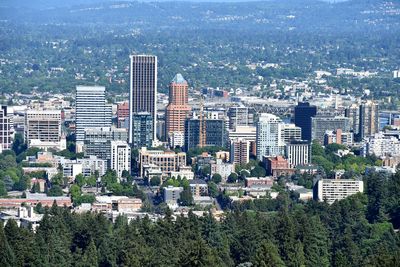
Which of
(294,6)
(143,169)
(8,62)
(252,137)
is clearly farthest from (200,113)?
(294,6)

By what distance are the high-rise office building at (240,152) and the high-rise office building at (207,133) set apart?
2.27 m

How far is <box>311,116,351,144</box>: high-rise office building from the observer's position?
49.7 meters

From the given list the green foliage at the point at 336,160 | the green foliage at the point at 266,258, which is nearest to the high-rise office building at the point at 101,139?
the green foliage at the point at 336,160

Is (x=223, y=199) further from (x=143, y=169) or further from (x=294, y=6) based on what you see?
(x=294, y=6)

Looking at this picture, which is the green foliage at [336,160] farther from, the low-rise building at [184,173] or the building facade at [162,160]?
the building facade at [162,160]

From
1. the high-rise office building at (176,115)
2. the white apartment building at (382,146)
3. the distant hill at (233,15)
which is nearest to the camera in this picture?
the white apartment building at (382,146)

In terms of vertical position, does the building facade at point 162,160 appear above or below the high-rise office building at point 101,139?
below

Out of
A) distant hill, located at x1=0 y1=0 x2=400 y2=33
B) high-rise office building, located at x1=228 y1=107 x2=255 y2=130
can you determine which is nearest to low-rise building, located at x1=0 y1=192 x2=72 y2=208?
high-rise office building, located at x1=228 y1=107 x2=255 y2=130

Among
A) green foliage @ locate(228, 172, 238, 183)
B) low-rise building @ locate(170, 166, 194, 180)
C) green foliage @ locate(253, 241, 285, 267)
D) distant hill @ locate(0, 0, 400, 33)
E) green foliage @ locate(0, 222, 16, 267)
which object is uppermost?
distant hill @ locate(0, 0, 400, 33)

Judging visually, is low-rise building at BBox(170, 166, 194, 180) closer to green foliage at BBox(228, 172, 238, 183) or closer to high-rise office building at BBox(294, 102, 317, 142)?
green foliage at BBox(228, 172, 238, 183)

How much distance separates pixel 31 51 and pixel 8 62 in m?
7.56

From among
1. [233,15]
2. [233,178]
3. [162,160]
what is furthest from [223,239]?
[233,15]

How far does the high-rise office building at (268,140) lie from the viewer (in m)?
44.8

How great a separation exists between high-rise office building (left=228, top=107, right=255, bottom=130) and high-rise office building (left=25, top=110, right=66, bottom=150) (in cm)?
505
